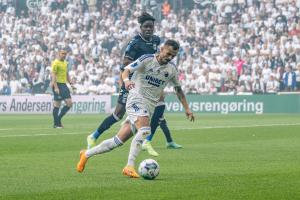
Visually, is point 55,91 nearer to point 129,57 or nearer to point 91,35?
point 129,57

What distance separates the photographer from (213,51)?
41.8 meters

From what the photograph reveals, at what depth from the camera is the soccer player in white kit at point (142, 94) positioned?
1230cm

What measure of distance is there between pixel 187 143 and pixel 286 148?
8.54 ft

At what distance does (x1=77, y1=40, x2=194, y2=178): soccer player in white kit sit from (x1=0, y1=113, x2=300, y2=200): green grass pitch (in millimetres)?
436

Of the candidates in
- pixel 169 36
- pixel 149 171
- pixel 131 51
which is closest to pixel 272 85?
pixel 169 36

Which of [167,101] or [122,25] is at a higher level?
[122,25]

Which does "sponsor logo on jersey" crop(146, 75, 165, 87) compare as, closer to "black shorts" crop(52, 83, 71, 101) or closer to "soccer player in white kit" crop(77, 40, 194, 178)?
"soccer player in white kit" crop(77, 40, 194, 178)

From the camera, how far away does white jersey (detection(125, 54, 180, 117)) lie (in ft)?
40.9

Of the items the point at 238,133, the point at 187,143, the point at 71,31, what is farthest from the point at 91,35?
the point at 187,143

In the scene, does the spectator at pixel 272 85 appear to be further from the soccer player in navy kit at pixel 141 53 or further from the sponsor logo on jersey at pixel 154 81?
the sponsor logo on jersey at pixel 154 81

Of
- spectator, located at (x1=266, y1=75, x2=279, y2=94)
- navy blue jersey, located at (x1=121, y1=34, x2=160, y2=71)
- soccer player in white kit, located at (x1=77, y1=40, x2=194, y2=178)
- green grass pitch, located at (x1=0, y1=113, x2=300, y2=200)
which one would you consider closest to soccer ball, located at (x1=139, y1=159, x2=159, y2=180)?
green grass pitch, located at (x1=0, y1=113, x2=300, y2=200)

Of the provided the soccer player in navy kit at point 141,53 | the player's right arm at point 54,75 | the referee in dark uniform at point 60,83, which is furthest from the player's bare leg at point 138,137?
the player's right arm at point 54,75

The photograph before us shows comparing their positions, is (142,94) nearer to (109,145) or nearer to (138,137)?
(138,137)

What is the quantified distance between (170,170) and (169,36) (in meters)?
31.7
